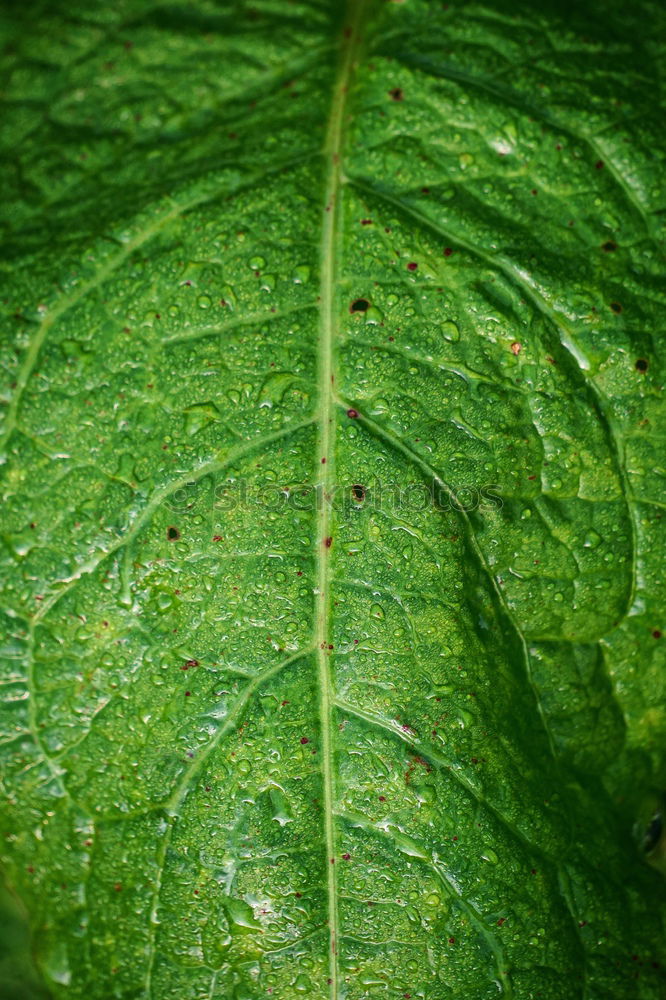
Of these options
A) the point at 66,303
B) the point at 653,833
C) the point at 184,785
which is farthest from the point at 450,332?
the point at 653,833

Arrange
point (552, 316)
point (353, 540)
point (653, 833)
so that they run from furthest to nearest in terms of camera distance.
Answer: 1. point (653, 833)
2. point (552, 316)
3. point (353, 540)

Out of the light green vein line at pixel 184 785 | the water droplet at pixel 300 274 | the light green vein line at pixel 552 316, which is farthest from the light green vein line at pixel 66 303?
the light green vein line at pixel 184 785

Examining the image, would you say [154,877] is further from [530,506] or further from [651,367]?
[651,367]

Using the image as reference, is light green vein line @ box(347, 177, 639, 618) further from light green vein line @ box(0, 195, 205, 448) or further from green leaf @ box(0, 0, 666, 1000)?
light green vein line @ box(0, 195, 205, 448)

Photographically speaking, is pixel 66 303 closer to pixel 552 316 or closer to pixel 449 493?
pixel 449 493

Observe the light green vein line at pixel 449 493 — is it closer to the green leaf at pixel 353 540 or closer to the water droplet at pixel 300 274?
the green leaf at pixel 353 540

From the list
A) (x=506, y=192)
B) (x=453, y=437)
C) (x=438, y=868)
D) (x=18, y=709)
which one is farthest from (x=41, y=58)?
(x=438, y=868)

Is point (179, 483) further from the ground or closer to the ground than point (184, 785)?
further from the ground

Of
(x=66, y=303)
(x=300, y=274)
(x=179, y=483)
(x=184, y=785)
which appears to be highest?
(x=300, y=274)
